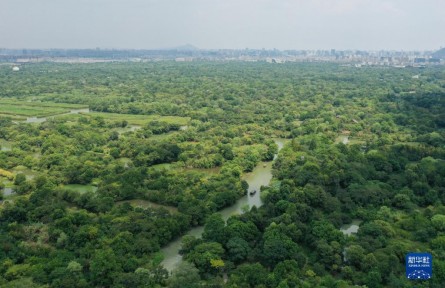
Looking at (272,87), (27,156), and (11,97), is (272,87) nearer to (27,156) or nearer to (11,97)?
(11,97)

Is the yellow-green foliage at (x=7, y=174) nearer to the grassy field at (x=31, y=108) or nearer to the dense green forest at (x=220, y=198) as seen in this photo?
the dense green forest at (x=220, y=198)

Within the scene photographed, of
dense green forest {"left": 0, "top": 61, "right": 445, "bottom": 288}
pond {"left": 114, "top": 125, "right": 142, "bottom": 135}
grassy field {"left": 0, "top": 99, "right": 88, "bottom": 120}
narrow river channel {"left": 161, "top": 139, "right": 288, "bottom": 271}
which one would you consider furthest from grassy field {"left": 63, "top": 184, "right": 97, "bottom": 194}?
grassy field {"left": 0, "top": 99, "right": 88, "bottom": 120}

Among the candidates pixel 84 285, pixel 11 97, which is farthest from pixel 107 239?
pixel 11 97

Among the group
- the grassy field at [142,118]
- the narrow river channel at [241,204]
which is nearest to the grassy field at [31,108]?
the grassy field at [142,118]

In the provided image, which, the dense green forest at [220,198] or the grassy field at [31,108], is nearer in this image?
the dense green forest at [220,198]

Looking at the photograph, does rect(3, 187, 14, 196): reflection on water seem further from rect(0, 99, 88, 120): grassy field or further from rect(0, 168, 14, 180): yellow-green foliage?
rect(0, 99, 88, 120): grassy field

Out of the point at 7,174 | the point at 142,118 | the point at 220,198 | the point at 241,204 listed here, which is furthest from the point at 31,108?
the point at 220,198
